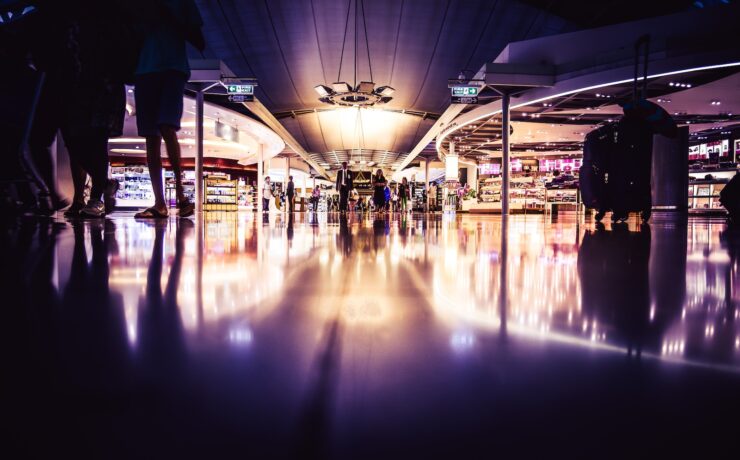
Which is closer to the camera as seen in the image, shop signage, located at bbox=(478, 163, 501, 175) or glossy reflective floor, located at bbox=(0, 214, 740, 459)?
glossy reflective floor, located at bbox=(0, 214, 740, 459)

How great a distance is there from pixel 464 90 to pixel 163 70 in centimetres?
1090

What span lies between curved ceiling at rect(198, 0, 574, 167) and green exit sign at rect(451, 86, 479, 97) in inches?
281

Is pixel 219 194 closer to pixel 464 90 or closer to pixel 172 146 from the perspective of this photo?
pixel 464 90

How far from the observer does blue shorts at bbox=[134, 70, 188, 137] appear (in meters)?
2.82

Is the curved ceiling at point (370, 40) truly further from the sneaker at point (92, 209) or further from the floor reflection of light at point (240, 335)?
the floor reflection of light at point (240, 335)

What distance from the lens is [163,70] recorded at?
2.77 m

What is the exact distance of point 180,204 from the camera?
11.8 feet

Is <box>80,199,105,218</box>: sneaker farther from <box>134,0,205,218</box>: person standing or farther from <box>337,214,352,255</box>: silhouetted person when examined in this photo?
<box>337,214,352,255</box>: silhouetted person

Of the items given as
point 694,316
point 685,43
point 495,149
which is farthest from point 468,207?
point 694,316

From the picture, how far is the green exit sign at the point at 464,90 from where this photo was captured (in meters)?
12.5

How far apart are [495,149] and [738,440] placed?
988 inches

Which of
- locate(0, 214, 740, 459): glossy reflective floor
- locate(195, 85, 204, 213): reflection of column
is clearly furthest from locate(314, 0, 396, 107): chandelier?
locate(0, 214, 740, 459): glossy reflective floor

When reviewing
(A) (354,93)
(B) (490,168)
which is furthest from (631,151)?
(B) (490,168)

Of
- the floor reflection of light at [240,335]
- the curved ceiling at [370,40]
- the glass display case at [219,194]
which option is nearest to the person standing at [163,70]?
the floor reflection of light at [240,335]
